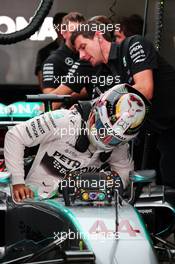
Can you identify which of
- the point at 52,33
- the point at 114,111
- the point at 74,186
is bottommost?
the point at 74,186

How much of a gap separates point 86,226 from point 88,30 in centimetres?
96

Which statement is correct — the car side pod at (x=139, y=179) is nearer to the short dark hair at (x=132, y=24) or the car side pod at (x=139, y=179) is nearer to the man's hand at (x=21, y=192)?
the man's hand at (x=21, y=192)

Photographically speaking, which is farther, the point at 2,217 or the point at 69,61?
the point at 69,61

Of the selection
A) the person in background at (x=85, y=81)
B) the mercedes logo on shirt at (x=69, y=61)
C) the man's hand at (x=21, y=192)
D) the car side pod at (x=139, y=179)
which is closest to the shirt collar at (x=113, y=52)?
the person in background at (x=85, y=81)

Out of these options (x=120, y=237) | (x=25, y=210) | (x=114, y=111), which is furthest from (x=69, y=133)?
(x=120, y=237)

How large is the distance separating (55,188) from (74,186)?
0.97 feet

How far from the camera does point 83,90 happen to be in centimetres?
278

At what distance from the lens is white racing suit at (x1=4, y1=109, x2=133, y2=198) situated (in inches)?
92.5

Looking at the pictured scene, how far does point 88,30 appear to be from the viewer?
259cm

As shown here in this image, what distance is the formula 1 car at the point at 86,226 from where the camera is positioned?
181 cm

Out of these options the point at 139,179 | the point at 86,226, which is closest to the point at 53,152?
the point at 139,179

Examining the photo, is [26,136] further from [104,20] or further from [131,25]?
[131,25]

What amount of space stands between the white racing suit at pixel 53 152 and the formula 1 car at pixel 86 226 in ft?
0.46

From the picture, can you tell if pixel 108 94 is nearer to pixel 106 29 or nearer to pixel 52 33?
pixel 106 29
